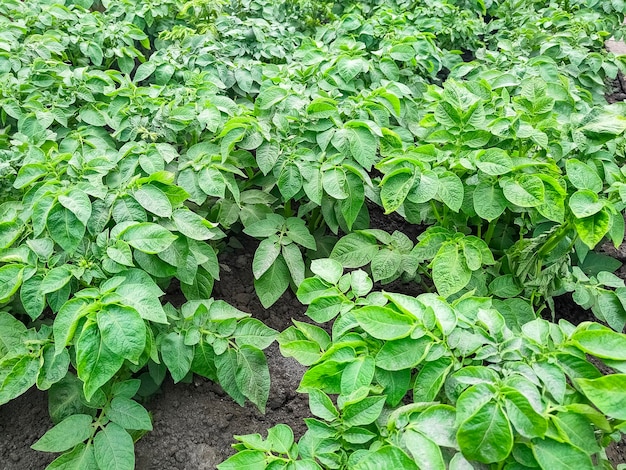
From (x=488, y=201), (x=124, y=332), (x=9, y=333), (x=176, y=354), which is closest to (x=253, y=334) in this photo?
(x=176, y=354)

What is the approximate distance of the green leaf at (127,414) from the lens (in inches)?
57.3

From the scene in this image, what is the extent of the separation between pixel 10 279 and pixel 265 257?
765mm

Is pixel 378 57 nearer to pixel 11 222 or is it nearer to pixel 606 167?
pixel 606 167

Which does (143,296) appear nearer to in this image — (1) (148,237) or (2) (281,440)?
(1) (148,237)

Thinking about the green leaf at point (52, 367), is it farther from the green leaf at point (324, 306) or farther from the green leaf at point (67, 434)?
the green leaf at point (324, 306)

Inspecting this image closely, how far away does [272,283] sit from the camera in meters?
1.89

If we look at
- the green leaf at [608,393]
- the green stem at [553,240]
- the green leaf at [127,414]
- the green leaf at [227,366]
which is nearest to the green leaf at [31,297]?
the green leaf at [127,414]

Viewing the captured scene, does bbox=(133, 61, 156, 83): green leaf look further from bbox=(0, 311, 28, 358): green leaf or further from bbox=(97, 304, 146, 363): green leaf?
bbox=(97, 304, 146, 363): green leaf

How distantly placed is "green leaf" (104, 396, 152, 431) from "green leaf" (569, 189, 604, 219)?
125cm

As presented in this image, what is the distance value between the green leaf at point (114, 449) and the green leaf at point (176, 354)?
196mm


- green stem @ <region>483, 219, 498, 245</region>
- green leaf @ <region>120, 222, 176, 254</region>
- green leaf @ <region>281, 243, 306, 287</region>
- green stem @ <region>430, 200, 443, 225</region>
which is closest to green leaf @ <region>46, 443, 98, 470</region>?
green leaf @ <region>120, 222, 176, 254</region>

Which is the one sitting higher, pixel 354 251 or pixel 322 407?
pixel 322 407

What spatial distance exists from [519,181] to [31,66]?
6.15 feet

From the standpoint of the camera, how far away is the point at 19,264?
54.8 inches
